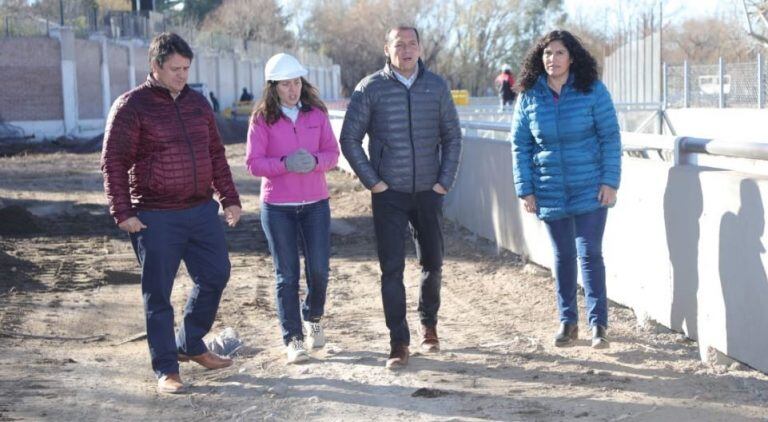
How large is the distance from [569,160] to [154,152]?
8.43ft

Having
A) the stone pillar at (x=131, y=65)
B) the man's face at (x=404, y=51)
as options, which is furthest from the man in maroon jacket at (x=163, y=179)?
the stone pillar at (x=131, y=65)

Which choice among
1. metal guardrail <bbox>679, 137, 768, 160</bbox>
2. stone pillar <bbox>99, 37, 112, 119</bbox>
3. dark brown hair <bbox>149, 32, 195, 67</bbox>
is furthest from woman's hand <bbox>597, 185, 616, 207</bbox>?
stone pillar <bbox>99, 37, 112, 119</bbox>

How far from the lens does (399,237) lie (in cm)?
715

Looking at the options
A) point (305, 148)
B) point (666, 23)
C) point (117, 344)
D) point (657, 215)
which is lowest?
point (117, 344)

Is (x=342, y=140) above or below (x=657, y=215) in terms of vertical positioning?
above

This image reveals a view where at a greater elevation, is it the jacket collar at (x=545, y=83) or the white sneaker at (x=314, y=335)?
the jacket collar at (x=545, y=83)

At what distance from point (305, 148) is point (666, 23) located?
80683mm

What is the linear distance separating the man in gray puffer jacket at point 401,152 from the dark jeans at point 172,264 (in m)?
0.96

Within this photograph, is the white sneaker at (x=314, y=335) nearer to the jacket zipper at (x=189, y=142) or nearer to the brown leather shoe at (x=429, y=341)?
the brown leather shoe at (x=429, y=341)

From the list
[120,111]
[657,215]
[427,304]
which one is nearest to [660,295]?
[657,215]

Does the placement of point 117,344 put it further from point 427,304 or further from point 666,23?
point 666,23

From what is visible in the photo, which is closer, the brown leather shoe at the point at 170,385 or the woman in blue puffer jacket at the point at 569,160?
the brown leather shoe at the point at 170,385

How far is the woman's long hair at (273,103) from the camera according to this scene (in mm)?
7211

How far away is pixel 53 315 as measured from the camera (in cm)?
952
